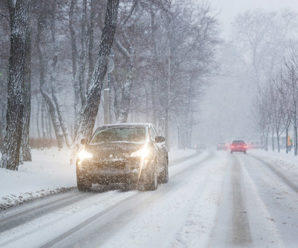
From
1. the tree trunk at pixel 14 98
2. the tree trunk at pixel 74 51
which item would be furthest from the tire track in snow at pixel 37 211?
the tree trunk at pixel 74 51

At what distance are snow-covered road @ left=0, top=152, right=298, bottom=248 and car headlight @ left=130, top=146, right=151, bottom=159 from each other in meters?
0.88

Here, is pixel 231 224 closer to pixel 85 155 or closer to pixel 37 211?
pixel 37 211

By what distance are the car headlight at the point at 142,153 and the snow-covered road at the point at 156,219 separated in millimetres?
884

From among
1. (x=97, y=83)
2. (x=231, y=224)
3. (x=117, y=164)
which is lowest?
(x=231, y=224)

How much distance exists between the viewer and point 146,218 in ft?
25.0

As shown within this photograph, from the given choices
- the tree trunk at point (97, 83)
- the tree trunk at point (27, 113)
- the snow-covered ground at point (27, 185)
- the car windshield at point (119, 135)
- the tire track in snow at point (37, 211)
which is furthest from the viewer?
the tree trunk at point (27, 113)

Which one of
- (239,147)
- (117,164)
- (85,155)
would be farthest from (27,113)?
(239,147)

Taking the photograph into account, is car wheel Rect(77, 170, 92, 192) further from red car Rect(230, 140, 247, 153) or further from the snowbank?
red car Rect(230, 140, 247, 153)

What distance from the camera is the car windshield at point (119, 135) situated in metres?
→ 12.7

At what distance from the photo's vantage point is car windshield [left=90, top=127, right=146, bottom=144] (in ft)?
41.8

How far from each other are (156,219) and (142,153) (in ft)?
13.7

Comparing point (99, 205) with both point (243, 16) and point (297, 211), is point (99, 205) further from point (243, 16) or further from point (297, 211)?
point (243, 16)

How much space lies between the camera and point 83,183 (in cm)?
1160

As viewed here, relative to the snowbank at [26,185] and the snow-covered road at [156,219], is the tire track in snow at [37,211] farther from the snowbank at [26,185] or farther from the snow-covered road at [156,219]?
the snowbank at [26,185]
